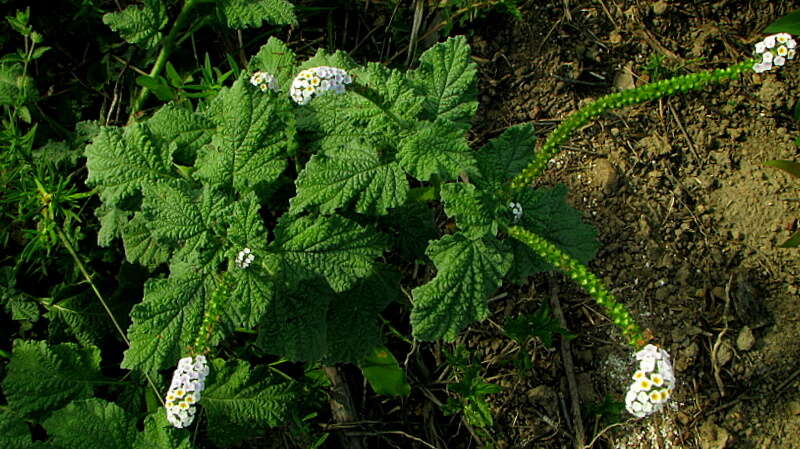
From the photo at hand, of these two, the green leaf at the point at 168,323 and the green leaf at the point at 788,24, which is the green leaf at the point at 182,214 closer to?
the green leaf at the point at 168,323

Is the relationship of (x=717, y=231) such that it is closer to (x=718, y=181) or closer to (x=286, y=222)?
(x=718, y=181)

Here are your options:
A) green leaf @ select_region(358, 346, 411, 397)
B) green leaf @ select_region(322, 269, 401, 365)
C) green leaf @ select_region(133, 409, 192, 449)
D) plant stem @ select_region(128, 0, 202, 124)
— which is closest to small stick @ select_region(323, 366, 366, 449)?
green leaf @ select_region(358, 346, 411, 397)

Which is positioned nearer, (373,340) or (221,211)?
(221,211)

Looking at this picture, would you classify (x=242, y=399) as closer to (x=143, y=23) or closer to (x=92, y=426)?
(x=92, y=426)

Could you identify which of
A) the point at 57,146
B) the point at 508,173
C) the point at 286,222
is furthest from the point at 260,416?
the point at 57,146

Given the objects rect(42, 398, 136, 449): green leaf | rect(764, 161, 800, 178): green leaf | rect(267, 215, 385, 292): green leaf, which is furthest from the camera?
rect(764, 161, 800, 178): green leaf

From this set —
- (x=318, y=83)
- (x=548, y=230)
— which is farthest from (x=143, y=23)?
(x=548, y=230)

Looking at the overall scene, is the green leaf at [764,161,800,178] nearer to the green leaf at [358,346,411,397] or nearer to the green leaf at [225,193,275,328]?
the green leaf at [358,346,411,397]
